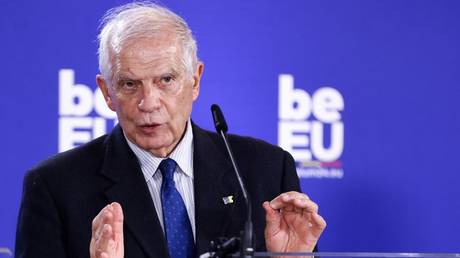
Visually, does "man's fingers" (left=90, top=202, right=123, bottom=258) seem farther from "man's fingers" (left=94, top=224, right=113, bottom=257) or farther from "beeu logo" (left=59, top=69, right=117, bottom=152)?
"beeu logo" (left=59, top=69, right=117, bottom=152)

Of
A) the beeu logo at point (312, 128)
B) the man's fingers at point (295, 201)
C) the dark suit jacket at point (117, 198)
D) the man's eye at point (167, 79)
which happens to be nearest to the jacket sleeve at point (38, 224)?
the dark suit jacket at point (117, 198)

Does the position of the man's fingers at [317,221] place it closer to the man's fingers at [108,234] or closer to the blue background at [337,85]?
the man's fingers at [108,234]

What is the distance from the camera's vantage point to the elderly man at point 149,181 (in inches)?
82.6

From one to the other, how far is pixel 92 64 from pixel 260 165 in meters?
0.96

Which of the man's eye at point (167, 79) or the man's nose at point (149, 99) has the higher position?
the man's eye at point (167, 79)

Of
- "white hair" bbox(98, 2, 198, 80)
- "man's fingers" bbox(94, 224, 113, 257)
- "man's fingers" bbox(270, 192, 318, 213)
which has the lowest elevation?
"man's fingers" bbox(94, 224, 113, 257)

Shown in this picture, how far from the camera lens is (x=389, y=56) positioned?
10.3 feet

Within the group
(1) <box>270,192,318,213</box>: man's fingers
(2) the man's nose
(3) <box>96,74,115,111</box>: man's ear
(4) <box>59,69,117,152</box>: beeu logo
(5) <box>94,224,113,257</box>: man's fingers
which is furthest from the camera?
(4) <box>59,69,117,152</box>: beeu logo

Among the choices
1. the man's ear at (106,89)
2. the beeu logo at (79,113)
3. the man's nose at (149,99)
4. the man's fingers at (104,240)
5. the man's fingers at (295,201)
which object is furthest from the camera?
the beeu logo at (79,113)

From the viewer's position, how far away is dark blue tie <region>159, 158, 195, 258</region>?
2.12m

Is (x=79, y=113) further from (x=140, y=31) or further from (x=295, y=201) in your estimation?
(x=295, y=201)

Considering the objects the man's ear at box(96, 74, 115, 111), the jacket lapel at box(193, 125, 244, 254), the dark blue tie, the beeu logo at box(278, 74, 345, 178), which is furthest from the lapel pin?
the beeu logo at box(278, 74, 345, 178)

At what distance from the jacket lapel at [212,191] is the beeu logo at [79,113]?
0.75 metres

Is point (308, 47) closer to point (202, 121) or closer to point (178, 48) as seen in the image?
point (202, 121)
